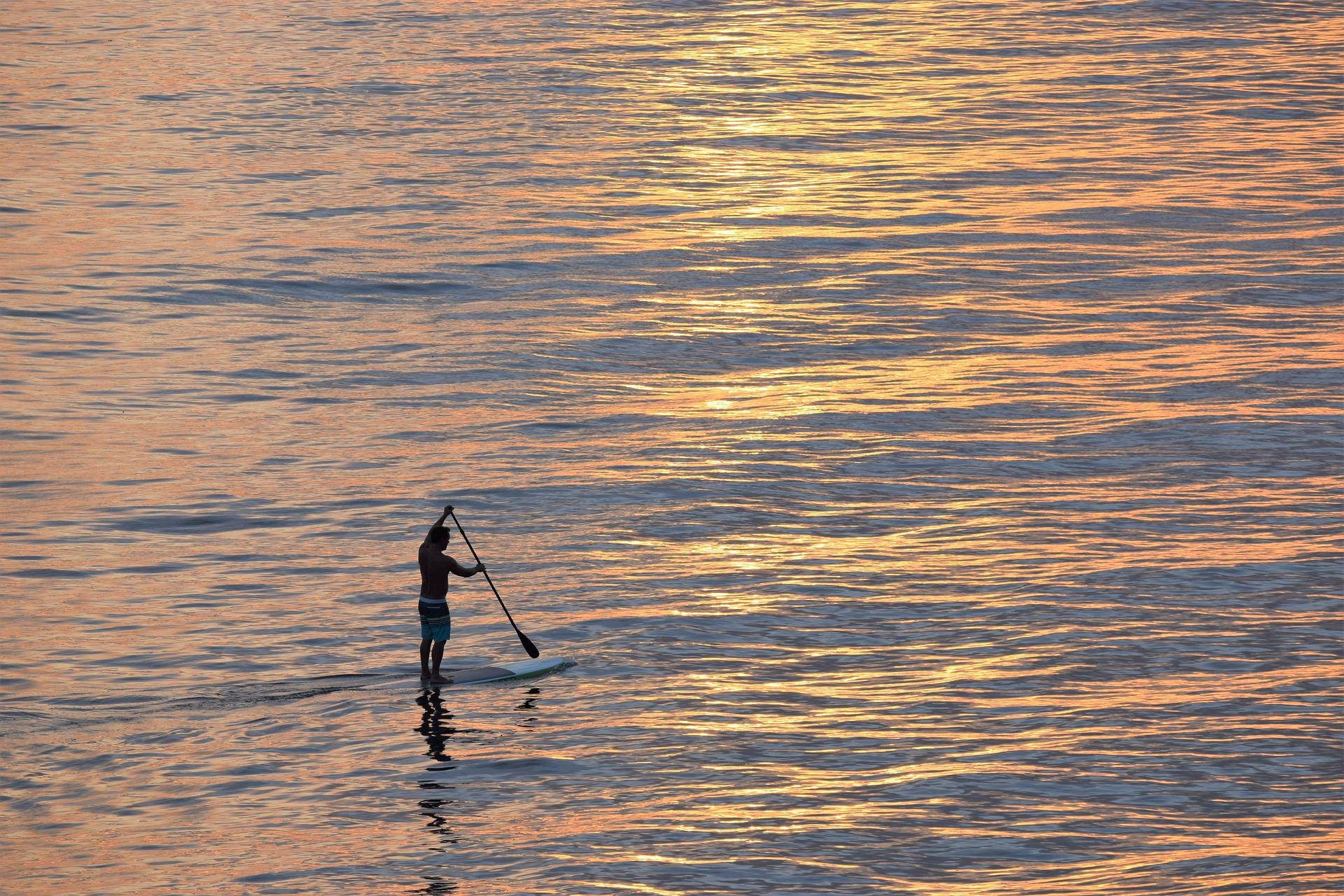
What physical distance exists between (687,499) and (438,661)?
30.7 ft

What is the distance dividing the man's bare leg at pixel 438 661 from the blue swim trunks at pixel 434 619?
128mm

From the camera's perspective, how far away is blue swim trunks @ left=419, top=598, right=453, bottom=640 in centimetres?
2644

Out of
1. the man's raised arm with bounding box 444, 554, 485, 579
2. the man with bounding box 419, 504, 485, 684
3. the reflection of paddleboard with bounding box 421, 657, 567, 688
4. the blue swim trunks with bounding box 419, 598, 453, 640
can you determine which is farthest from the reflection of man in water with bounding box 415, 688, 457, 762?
the man's raised arm with bounding box 444, 554, 485, 579

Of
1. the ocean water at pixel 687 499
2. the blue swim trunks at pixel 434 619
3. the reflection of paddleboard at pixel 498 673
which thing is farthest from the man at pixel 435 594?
the ocean water at pixel 687 499

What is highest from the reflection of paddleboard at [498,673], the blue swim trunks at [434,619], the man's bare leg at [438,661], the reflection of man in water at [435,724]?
the blue swim trunks at [434,619]

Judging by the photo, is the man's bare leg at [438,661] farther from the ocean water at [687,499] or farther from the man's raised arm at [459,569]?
the man's raised arm at [459,569]

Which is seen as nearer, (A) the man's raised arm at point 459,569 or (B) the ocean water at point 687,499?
(B) the ocean water at point 687,499

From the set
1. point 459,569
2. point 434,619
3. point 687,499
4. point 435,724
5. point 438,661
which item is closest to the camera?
point 435,724

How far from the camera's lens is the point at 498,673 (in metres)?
27.1

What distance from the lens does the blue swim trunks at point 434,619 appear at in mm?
26438

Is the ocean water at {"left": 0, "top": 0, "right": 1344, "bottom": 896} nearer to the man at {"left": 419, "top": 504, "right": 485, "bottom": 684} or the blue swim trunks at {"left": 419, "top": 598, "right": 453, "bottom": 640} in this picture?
the man at {"left": 419, "top": 504, "right": 485, "bottom": 684}

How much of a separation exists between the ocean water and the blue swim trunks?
0.93m

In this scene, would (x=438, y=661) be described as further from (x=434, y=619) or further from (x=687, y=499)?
(x=687, y=499)

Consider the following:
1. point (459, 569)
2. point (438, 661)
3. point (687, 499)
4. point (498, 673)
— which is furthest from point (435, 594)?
point (687, 499)
